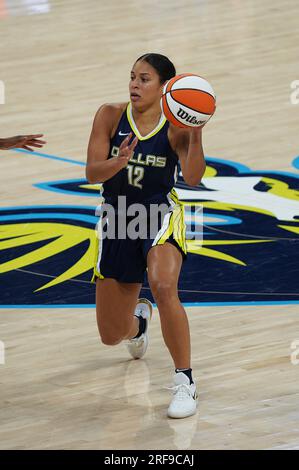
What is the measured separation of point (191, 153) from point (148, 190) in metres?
0.41

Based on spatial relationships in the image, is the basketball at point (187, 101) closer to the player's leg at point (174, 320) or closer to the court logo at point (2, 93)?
the player's leg at point (174, 320)

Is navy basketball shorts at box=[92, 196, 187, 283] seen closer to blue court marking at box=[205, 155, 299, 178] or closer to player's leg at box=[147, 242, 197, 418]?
player's leg at box=[147, 242, 197, 418]

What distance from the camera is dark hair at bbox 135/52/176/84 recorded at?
690 cm

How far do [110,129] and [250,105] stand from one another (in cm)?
644

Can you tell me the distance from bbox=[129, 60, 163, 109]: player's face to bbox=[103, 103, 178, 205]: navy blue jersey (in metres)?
0.16

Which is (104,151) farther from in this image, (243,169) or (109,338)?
(243,169)

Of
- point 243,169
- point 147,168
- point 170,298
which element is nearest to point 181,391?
point 170,298

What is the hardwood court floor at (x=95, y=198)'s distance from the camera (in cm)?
658

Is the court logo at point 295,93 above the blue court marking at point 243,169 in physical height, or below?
above

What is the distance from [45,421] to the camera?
666 centimetres

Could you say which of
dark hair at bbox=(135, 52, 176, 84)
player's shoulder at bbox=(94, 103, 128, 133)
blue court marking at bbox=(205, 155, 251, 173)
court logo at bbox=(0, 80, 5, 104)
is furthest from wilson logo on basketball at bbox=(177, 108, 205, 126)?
court logo at bbox=(0, 80, 5, 104)

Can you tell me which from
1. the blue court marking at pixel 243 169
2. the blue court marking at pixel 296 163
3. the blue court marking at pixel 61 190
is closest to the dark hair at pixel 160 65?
the blue court marking at pixel 61 190

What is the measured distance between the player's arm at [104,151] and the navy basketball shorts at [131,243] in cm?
33

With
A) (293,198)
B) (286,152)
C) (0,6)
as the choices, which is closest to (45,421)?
(293,198)
